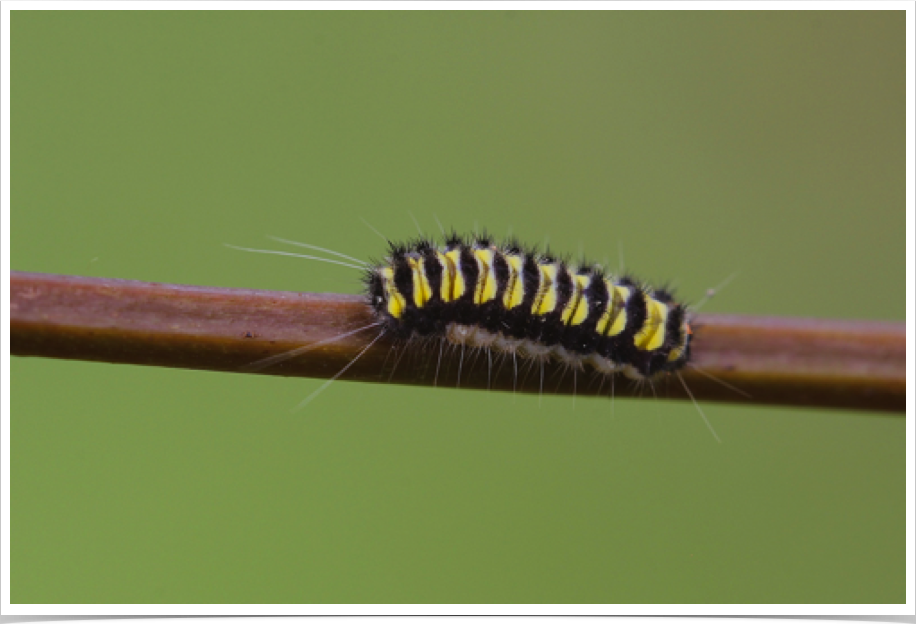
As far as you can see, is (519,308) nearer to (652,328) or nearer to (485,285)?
(485,285)

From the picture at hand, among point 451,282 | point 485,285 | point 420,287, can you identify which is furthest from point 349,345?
point 485,285

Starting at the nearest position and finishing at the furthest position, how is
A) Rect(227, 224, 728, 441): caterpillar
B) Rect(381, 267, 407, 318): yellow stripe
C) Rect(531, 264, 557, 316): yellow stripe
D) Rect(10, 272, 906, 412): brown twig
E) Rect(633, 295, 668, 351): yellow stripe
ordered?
Rect(10, 272, 906, 412): brown twig, Rect(381, 267, 407, 318): yellow stripe, Rect(227, 224, 728, 441): caterpillar, Rect(531, 264, 557, 316): yellow stripe, Rect(633, 295, 668, 351): yellow stripe

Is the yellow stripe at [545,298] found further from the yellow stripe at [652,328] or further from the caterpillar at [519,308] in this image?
the yellow stripe at [652,328]

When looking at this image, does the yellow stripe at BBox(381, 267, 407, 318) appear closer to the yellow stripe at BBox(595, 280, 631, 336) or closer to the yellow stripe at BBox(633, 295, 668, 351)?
the yellow stripe at BBox(595, 280, 631, 336)

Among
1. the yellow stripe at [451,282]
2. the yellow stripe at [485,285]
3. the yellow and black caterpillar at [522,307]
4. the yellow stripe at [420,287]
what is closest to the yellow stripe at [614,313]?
the yellow and black caterpillar at [522,307]

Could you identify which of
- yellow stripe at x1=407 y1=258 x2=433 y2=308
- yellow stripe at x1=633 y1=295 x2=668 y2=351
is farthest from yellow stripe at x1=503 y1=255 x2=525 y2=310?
yellow stripe at x1=633 y1=295 x2=668 y2=351

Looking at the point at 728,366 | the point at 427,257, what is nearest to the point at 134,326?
the point at 427,257

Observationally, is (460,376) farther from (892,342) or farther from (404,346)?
(892,342)
